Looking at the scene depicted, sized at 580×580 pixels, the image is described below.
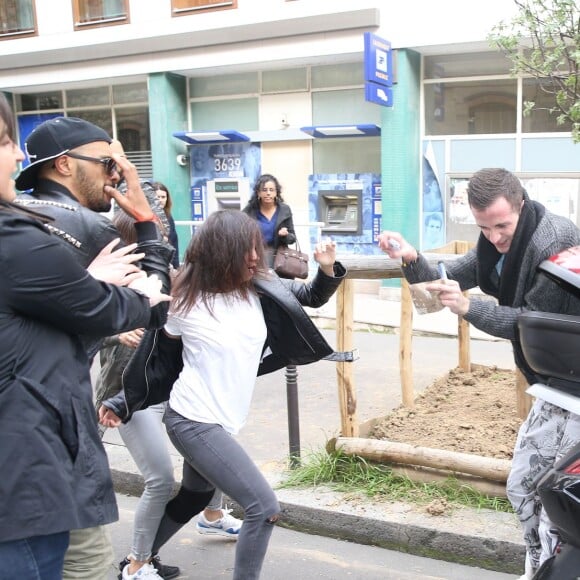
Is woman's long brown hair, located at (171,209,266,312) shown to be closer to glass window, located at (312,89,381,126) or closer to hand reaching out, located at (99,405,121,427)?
hand reaching out, located at (99,405,121,427)

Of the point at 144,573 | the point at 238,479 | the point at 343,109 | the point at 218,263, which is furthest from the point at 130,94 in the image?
the point at 238,479

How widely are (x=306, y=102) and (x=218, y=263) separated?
31.3 ft

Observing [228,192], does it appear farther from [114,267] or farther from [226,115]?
[114,267]

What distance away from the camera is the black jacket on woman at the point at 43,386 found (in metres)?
1.80

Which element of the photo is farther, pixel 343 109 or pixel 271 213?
pixel 343 109

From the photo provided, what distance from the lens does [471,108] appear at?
11.0 meters

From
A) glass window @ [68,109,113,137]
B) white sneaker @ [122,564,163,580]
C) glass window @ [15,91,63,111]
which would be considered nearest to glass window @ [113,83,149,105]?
glass window @ [68,109,113,137]

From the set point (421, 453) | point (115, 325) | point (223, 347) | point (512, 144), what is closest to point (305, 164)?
point (512, 144)

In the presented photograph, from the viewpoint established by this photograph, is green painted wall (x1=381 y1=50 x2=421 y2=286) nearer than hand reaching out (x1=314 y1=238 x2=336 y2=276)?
No

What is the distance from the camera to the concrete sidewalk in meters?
3.56

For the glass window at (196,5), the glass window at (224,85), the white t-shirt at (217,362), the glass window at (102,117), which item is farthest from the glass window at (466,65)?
the white t-shirt at (217,362)

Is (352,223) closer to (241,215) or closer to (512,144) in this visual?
(512,144)

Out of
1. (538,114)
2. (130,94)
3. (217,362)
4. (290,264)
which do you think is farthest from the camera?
(130,94)

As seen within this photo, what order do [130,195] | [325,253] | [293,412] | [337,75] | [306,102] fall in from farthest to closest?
[306,102] < [337,75] < [293,412] < [325,253] < [130,195]
